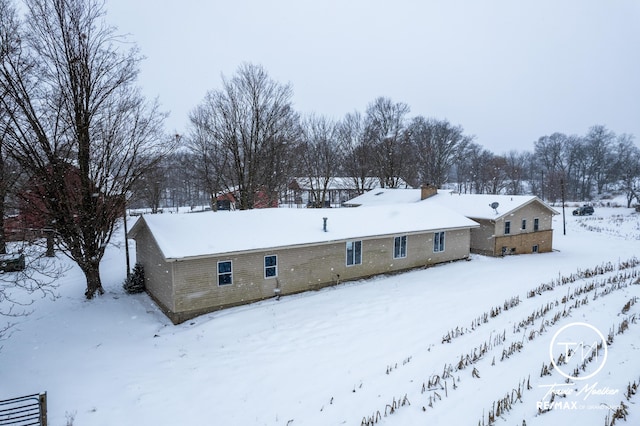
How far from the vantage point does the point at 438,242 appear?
21453 millimetres

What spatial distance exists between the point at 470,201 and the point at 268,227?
18.3m

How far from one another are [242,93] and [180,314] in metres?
19.7

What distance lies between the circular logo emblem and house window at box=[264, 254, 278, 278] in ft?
33.3

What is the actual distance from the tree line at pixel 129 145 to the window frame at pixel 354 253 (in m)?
9.94

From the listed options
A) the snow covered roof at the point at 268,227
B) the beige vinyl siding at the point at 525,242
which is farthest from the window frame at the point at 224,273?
the beige vinyl siding at the point at 525,242

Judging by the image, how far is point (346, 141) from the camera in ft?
153

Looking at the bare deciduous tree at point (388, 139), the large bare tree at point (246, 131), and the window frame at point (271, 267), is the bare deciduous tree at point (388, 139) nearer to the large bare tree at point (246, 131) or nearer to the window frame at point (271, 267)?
the large bare tree at point (246, 131)

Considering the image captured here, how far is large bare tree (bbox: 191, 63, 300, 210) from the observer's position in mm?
28141

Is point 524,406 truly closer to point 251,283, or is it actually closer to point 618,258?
point 251,283

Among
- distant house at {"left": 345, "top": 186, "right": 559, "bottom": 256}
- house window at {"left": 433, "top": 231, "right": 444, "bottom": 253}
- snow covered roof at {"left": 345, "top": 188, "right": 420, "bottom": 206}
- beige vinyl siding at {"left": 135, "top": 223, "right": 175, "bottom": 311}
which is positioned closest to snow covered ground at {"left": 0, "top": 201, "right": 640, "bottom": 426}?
beige vinyl siding at {"left": 135, "top": 223, "right": 175, "bottom": 311}

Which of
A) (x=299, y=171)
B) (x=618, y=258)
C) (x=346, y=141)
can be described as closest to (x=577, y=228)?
(x=618, y=258)

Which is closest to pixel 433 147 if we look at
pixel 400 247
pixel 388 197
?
pixel 388 197

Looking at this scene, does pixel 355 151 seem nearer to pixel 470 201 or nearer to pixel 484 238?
pixel 470 201

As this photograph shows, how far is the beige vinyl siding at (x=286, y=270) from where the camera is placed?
1358 centimetres
